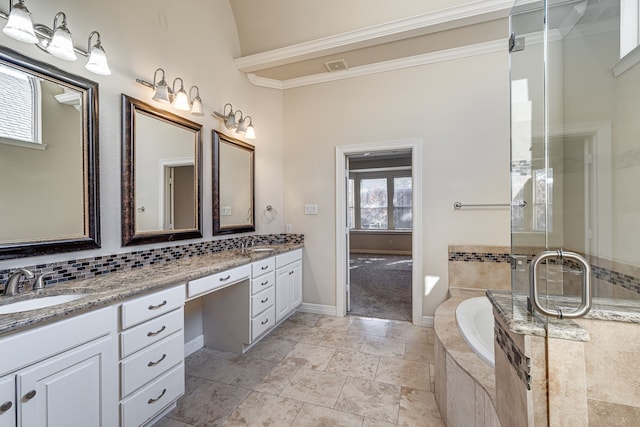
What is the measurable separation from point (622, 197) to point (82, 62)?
330 cm

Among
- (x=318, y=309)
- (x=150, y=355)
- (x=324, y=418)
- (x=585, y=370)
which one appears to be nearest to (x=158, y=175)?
(x=150, y=355)

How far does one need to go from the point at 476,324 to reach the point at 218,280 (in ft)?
6.70

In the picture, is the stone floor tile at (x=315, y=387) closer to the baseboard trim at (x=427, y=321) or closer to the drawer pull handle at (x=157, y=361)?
the drawer pull handle at (x=157, y=361)

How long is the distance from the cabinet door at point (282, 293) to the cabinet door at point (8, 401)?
76.9 inches

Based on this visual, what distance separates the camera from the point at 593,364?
2.64ft

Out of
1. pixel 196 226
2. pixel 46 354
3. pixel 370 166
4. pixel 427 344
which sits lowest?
pixel 427 344

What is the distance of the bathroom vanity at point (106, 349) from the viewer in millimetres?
1004

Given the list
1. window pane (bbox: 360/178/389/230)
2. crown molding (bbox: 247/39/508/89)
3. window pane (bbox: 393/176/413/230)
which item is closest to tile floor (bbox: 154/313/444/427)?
crown molding (bbox: 247/39/508/89)

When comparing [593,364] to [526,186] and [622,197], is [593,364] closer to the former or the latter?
[526,186]

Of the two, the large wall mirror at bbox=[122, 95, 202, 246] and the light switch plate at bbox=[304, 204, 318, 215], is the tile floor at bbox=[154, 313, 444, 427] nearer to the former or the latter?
the large wall mirror at bbox=[122, 95, 202, 246]

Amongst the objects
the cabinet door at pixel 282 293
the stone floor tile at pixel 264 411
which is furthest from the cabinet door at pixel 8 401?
the cabinet door at pixel 282 293

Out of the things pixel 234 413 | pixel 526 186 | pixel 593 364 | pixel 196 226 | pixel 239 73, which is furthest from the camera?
pixel 239 73

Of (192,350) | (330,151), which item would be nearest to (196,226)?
(192,350)

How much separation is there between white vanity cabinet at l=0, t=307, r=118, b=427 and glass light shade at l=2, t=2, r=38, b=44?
1.35 m
